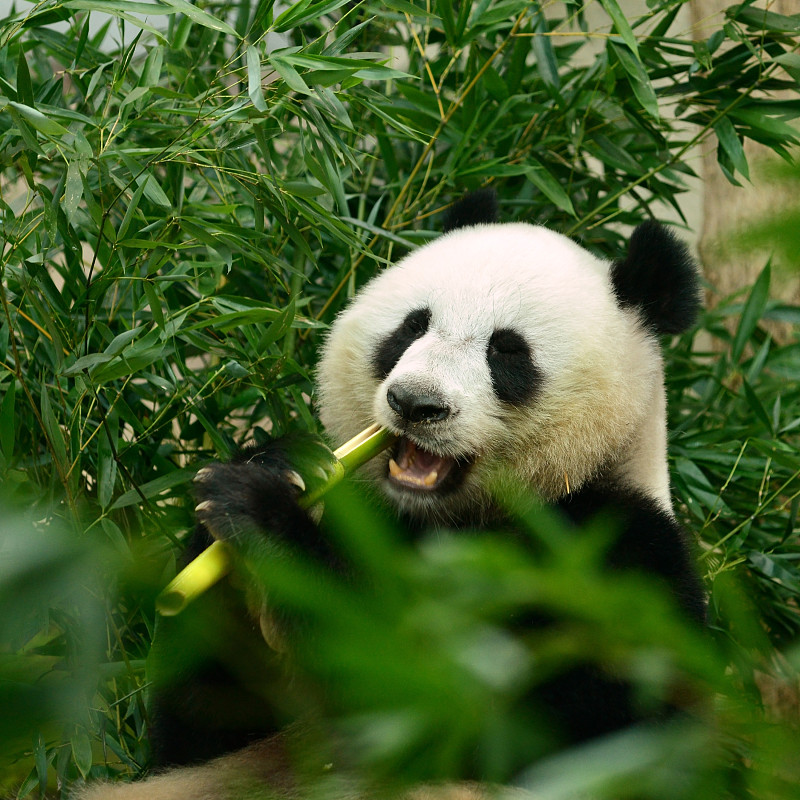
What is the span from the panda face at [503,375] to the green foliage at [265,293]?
0.86ft

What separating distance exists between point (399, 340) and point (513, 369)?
0.24 m

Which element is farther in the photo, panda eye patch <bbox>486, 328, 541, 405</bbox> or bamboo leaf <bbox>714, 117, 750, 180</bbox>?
bamboo leaf <bbox>714, 117, 750, 180</bbox>

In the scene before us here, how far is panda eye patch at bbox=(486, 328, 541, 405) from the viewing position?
→ 176 centimetres

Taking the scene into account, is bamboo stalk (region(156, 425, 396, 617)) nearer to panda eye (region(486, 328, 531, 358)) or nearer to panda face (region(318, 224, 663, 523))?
panda face (region(318, 224, 663, 523))

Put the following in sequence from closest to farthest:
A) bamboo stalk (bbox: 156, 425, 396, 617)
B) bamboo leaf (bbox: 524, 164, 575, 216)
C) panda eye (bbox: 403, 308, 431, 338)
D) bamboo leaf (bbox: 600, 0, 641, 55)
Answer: bamboo stalk (bbox: 156, 425, 396, 617) → panda eye (bbox: 403, 308, 431, 338) → bamboo leaf (bbox: 600, 0, 641, 55) → bamboo leaf (bbox: 524, 164, 575, 216)

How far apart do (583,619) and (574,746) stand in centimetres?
79

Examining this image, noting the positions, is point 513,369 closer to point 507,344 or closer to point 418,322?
point 507,344

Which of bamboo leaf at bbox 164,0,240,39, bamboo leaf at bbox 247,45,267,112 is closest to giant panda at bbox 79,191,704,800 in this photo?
bamboo leaf at bbox 247,45,267,112

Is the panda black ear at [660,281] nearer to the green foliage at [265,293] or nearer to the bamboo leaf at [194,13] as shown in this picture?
the green foliage at [265,293]

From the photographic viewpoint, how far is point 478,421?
1.70 metres

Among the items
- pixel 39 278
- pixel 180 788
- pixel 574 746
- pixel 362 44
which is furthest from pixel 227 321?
pixel 362 44

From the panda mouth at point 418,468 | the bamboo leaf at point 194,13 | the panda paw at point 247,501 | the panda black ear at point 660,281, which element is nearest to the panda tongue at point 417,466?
the panda mouth at point 418,468

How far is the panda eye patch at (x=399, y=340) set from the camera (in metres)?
1.83

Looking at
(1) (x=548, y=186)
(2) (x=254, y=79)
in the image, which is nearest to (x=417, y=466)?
(2) (x=254, y=79)
